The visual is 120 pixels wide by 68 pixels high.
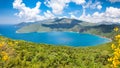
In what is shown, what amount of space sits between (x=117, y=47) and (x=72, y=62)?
106 metres

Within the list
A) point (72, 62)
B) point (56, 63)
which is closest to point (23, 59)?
point (56, 63)

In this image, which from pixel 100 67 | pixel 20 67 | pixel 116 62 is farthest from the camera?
pixel 100 67

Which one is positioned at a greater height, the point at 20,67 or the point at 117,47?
the point at 117,47

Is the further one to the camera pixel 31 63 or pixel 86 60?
pixel 86 60

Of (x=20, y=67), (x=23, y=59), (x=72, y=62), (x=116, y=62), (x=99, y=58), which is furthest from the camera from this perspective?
(x=99, y=58)

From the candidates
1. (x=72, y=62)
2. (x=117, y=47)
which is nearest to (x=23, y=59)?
(x=72, y=62)

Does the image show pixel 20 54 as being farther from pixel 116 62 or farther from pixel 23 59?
pixel 116 62

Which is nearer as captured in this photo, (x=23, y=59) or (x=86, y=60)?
(x=23, y=59)

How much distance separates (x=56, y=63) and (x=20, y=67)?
24.7 meters

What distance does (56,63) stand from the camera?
104 m

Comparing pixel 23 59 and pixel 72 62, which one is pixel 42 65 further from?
pixel 72 62

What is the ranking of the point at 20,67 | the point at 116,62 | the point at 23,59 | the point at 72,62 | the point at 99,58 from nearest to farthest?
the point at 116,62
the point at 20,67
the point at 23,59
the point at 72,62
the point at 99,58

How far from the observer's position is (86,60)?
11912 cm

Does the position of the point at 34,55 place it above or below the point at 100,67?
above
